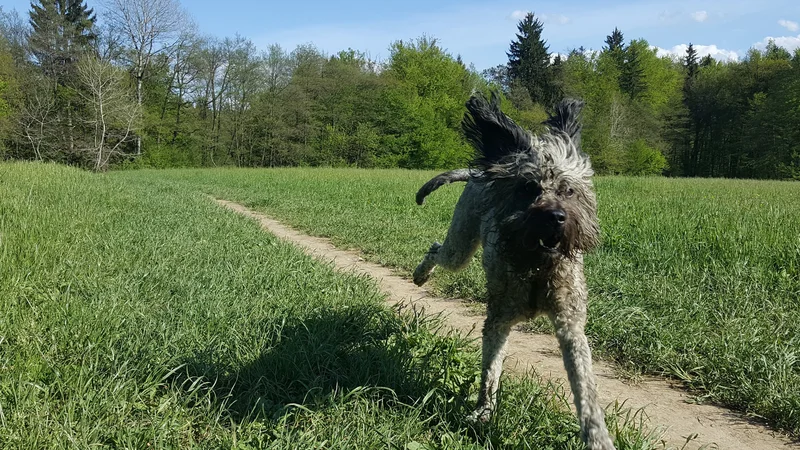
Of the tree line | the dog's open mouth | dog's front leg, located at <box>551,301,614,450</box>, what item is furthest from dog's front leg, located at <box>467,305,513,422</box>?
the tree line

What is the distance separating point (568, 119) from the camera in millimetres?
3611

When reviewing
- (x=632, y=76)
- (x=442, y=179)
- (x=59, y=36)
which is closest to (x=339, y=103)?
(x=59, y=36)

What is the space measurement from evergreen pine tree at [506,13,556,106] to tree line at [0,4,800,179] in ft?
0.70

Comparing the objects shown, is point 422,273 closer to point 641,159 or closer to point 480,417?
point 480,417

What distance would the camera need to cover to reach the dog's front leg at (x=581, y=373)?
2.57 m

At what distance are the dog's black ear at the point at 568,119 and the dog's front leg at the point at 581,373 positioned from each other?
4.01ft

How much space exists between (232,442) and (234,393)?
620mm

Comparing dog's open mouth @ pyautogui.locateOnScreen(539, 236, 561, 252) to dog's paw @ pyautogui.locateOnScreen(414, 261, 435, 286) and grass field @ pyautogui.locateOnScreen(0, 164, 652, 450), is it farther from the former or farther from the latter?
dog's paw @ pyautogui.locateOnScreen(414, 261, 435, 286)

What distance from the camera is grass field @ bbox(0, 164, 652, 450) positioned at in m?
2.69

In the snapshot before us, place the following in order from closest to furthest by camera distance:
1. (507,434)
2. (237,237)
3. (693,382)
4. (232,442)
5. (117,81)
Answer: (232,442) → (507,434) → (693,382) → (237,237) → (117,81)

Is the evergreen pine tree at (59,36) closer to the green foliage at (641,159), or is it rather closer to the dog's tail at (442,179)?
the dog's tail at (442,179)

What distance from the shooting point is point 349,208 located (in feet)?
45.2

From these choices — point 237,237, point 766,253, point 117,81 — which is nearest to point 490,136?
point 766,253

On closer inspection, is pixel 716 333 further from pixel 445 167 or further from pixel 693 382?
A: pixel 445 167
